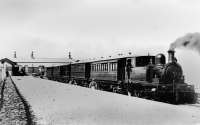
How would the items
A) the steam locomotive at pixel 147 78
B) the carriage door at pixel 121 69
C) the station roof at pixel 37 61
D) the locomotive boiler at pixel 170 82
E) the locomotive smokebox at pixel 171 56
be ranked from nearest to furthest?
the locomotive boiler at pixel 170 82 → the steam locomotive at pixel 147 78 → the locomotive smokebox at pixel 171 56 → the carriage door at pixel 121 69 → the station roof at pixel 37 61

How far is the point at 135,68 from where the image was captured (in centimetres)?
1886

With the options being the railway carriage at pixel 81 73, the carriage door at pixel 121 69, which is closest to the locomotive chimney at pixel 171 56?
the carriage door at pixel 121 69

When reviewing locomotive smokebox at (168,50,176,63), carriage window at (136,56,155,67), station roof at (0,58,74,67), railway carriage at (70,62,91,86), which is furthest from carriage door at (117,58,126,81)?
station roof at (0,58,74,67)

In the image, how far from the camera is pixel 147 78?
17.5 metres

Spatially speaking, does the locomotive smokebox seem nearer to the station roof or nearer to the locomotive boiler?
the locomotive boiler

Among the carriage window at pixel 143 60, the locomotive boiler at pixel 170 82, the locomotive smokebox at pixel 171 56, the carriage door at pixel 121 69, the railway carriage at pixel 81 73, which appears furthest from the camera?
the railway carriage at pixel 81 73

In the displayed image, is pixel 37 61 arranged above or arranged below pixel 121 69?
above

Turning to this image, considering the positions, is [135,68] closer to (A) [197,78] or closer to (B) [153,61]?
(B) [153,61]

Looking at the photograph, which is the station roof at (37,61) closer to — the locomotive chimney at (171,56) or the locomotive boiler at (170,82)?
the locomotive boiler at (170,82)

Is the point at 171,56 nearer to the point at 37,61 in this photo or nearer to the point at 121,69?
the point at 121,69

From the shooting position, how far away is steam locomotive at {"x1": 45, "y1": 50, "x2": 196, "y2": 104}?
16.3 m

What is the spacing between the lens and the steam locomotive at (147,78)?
16.3 m

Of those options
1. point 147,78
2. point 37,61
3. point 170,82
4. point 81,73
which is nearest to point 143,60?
point 147,78

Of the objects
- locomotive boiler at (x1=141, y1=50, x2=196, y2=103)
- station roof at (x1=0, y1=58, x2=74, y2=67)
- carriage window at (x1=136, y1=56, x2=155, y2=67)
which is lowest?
locomotive boiler at (x1=141, y1=50, x2=196, y2=103)
